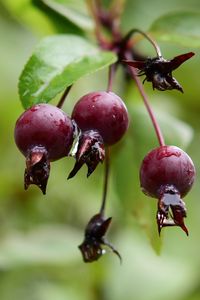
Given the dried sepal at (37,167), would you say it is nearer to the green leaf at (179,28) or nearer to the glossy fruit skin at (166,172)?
Result: the glossy fruit skin at (166,172)

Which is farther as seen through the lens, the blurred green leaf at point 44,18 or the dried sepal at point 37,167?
the blurred green leaf at point 44,18

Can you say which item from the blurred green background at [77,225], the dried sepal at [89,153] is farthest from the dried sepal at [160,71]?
the blurred green background at [77,225]

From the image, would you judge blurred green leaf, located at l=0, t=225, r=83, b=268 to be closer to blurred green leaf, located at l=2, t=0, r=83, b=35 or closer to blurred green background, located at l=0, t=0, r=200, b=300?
blurred green background, located at l=0, t=0, r=200, b=300

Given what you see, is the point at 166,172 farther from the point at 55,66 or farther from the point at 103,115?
the point at 55,66

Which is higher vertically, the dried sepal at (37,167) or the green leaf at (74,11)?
the green leaf at (74,11)

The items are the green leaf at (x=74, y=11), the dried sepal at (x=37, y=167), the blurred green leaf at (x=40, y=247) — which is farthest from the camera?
the blurred green leaf at (x=40, y=247)

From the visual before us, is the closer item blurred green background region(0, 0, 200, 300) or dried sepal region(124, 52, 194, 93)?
dried sepal region(124, 52, 194, 93)

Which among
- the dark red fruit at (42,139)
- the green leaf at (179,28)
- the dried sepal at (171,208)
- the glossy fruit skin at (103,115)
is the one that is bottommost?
the dried sepal at (171,208)

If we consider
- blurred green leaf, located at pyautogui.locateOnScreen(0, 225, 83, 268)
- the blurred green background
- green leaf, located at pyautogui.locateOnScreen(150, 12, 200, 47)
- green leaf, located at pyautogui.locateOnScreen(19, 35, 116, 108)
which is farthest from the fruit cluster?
blurred green leaf, located at pyautogui.locateOnScreen(0, 225, 83, 268)

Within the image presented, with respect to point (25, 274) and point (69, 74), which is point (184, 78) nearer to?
point (25, 274)
